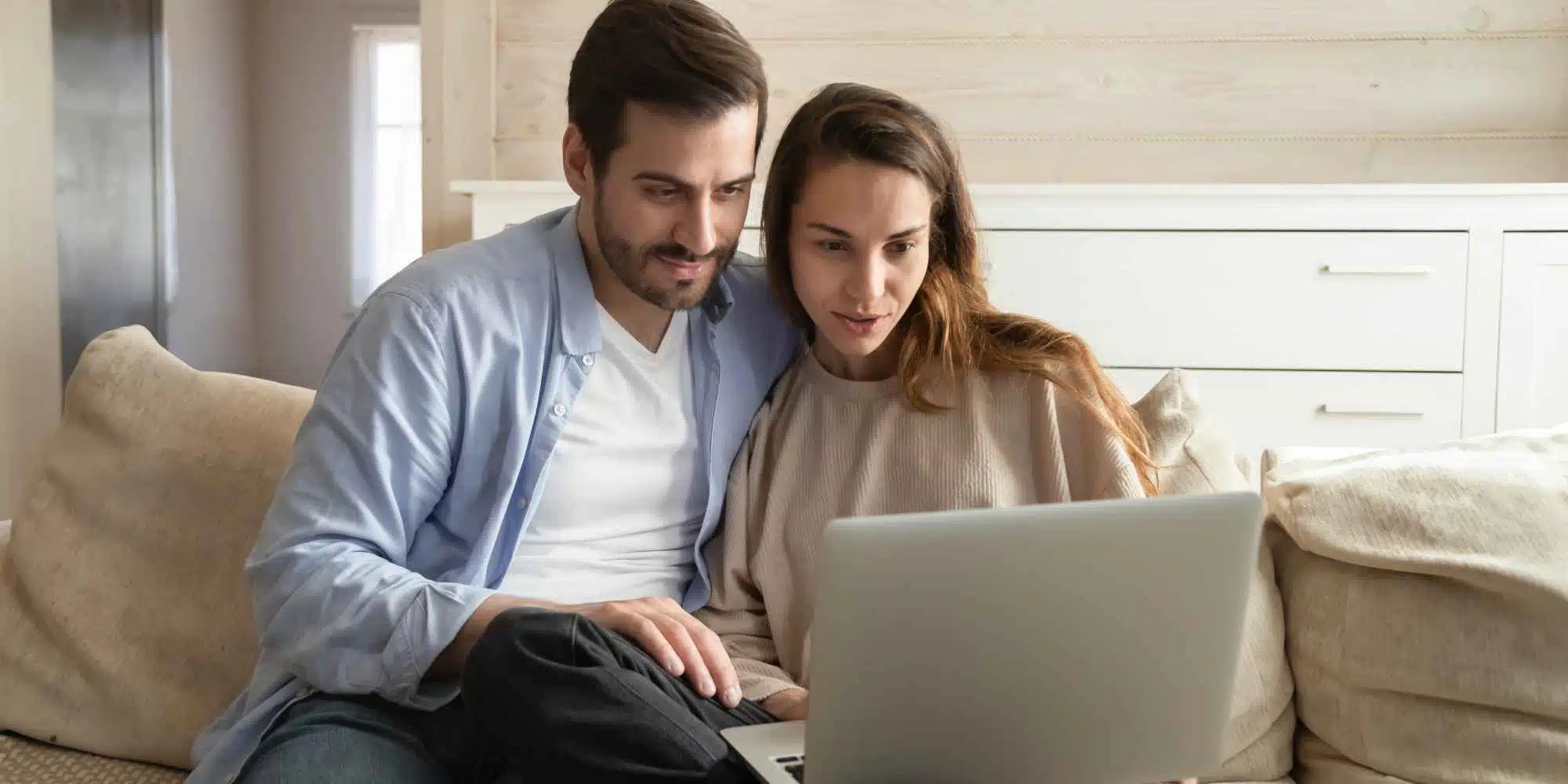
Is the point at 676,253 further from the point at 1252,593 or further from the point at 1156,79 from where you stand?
the point at 1156,79

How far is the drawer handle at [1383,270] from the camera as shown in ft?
8.18

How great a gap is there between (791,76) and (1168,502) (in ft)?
7.68

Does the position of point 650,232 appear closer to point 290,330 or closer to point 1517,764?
point 1517,764

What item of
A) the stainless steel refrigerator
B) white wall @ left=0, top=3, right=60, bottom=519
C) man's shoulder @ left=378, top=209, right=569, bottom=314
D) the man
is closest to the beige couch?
the man

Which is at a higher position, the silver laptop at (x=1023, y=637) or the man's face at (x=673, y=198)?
the man's face at (x=673, y=198)

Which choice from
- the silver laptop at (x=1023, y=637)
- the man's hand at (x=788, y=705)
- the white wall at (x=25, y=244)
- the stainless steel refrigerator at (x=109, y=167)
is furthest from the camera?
the stainless steel refrigerator at (x=109, y=167)

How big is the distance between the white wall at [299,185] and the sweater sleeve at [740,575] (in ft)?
20.4

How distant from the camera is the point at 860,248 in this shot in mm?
1417

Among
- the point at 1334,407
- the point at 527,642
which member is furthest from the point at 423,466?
the point at 1334,407

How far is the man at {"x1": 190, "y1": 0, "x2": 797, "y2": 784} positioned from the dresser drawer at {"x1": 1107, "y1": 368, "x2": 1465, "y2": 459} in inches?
49.9

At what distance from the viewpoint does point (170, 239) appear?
20.8 ft

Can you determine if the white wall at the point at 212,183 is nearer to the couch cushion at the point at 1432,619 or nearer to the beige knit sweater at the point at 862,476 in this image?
the beige knit sweater at the point at 862,476

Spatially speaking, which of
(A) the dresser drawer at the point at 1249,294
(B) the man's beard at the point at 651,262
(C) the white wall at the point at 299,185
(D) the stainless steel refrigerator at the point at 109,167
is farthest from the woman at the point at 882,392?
(C) the white wall at the point at 299,185

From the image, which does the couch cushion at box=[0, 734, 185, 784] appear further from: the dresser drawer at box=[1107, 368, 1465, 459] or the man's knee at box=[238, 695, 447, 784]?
the dresser drawer at box=[1107, 368, 1465, 459]
